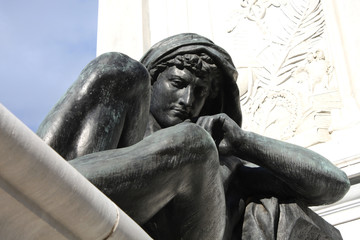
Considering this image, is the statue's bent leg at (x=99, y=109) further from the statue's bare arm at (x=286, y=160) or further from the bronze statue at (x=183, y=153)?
the statue's bare arm at (x=286, y=160)

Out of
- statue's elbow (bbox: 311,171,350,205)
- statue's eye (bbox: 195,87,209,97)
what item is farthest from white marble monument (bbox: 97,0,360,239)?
statue's eye (bbox: 195,87,209,97)

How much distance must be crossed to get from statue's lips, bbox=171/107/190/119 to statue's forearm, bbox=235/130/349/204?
0.65ft

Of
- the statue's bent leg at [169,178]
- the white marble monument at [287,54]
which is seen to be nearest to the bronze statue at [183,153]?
the statue's bent leg at [169,178]

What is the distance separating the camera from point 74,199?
1.26 meters

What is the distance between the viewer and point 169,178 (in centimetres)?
170

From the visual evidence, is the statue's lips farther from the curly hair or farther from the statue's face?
the curly hair

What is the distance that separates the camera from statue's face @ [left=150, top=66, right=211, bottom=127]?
229 cm

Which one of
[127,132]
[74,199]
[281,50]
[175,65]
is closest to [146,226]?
[127,132]

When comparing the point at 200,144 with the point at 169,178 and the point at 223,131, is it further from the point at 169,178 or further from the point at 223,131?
the point at 223,131

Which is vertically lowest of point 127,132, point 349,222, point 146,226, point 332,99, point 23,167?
point 349,222

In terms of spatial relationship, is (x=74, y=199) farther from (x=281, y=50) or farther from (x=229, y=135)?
(x=281, y=50)

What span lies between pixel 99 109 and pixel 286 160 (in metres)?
0.58

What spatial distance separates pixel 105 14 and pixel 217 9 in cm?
78

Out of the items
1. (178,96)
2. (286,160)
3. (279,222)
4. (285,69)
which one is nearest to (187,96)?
(178,96)
